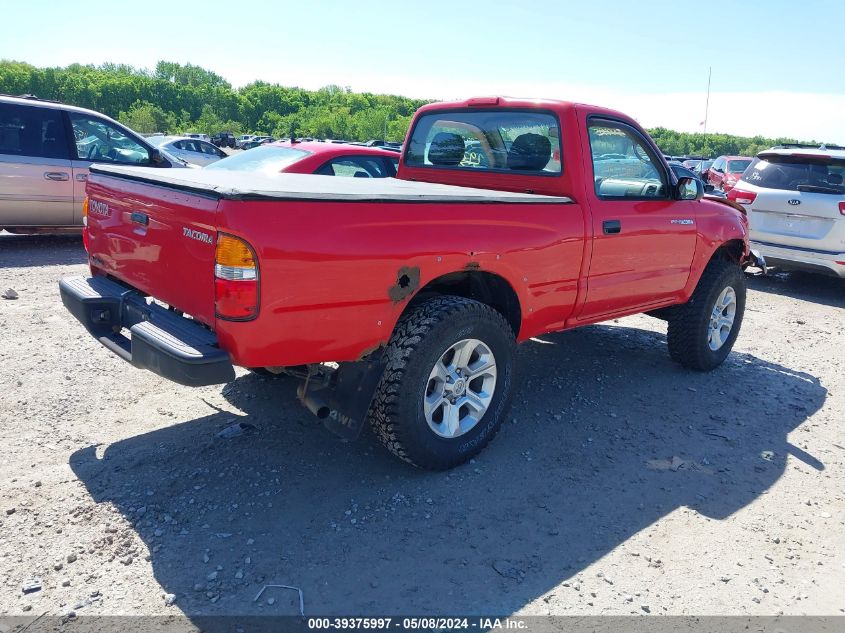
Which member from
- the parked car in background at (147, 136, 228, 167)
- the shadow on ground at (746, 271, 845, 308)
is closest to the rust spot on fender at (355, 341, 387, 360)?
the shadow on ground at (746, 271, 845, 308)

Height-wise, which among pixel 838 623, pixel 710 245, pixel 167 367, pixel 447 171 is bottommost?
pixel 838 623

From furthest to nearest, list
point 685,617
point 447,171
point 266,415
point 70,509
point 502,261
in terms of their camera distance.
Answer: point 447,171 → point 266,415 → point 502,261 → point 70,509 → point 685,617

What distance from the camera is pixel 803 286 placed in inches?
359

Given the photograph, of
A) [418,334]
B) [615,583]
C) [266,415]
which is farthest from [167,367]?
[615,583]

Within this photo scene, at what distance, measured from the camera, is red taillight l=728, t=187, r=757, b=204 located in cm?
870

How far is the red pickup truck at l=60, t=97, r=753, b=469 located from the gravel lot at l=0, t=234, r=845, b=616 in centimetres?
45

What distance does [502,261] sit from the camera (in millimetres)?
3490

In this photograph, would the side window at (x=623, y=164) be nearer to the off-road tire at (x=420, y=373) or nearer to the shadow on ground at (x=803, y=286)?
the off-road tire at (x=420, y=373)

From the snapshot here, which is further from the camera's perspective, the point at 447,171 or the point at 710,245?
the point at 710,245

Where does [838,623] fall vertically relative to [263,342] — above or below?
below

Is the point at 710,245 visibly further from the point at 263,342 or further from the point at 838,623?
the point at 263,342

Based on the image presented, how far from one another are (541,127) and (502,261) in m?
1.21

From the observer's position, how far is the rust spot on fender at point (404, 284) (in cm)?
304

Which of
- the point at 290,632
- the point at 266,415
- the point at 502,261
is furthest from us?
the point at 266,415
